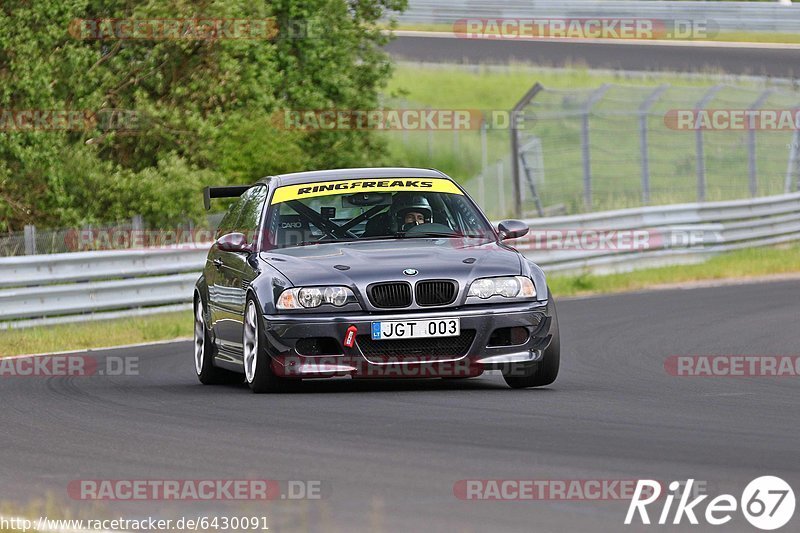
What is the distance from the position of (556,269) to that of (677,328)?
795 cm

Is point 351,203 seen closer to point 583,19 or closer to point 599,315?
point 599,315

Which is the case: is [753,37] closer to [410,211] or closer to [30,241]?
[30,241]

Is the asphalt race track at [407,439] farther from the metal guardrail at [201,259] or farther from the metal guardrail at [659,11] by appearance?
the metal guardrail at [659,11]

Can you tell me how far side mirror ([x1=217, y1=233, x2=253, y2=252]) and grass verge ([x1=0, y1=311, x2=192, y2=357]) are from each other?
16.7 feet

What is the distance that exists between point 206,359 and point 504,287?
9.32 feet

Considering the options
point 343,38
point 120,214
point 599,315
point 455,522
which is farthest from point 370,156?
point 455,522

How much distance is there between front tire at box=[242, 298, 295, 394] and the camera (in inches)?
406

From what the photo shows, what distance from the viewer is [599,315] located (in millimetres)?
18000
